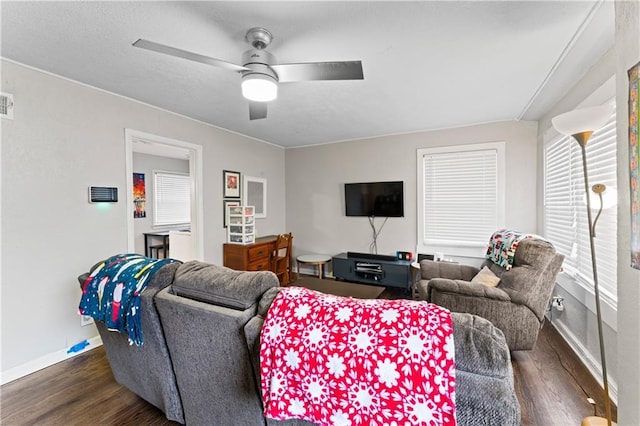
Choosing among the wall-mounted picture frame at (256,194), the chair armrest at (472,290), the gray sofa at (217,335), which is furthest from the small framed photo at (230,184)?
the chair armrest at (472,290)

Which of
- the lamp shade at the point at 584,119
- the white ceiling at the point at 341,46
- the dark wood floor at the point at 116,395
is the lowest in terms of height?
the dark wood floor at the point at 116,395

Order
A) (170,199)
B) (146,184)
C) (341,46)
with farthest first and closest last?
(170,199)
(146,184)
(341,46)

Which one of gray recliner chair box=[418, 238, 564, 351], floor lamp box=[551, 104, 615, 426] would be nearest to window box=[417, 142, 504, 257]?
gray recliner chair box=[418, 238, 564, 351]

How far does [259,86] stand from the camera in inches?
69.9

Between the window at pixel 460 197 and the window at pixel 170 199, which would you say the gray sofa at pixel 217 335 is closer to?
the window at pixel 460 197

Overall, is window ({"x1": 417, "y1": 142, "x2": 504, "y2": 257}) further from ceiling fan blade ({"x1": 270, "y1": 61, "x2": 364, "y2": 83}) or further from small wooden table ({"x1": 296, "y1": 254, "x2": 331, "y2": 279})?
ceiling fan blade ({"x1": 270, "y1": 61, "x2": 364, "y2": 83})

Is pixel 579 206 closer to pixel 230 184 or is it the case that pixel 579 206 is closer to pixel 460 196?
pixel 460 196

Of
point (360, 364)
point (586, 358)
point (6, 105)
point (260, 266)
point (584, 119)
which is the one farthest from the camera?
point (260, 266)

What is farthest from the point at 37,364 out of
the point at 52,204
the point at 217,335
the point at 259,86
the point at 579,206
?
the point at 579,206

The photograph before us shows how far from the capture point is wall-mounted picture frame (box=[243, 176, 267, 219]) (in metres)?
4.33

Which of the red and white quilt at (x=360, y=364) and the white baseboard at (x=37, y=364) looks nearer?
the red and white quilt at (x=360, y=364)

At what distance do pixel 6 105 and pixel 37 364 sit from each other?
2.03 meters

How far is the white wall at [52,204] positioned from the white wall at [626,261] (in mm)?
3598

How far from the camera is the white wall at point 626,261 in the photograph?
1.02 metres
